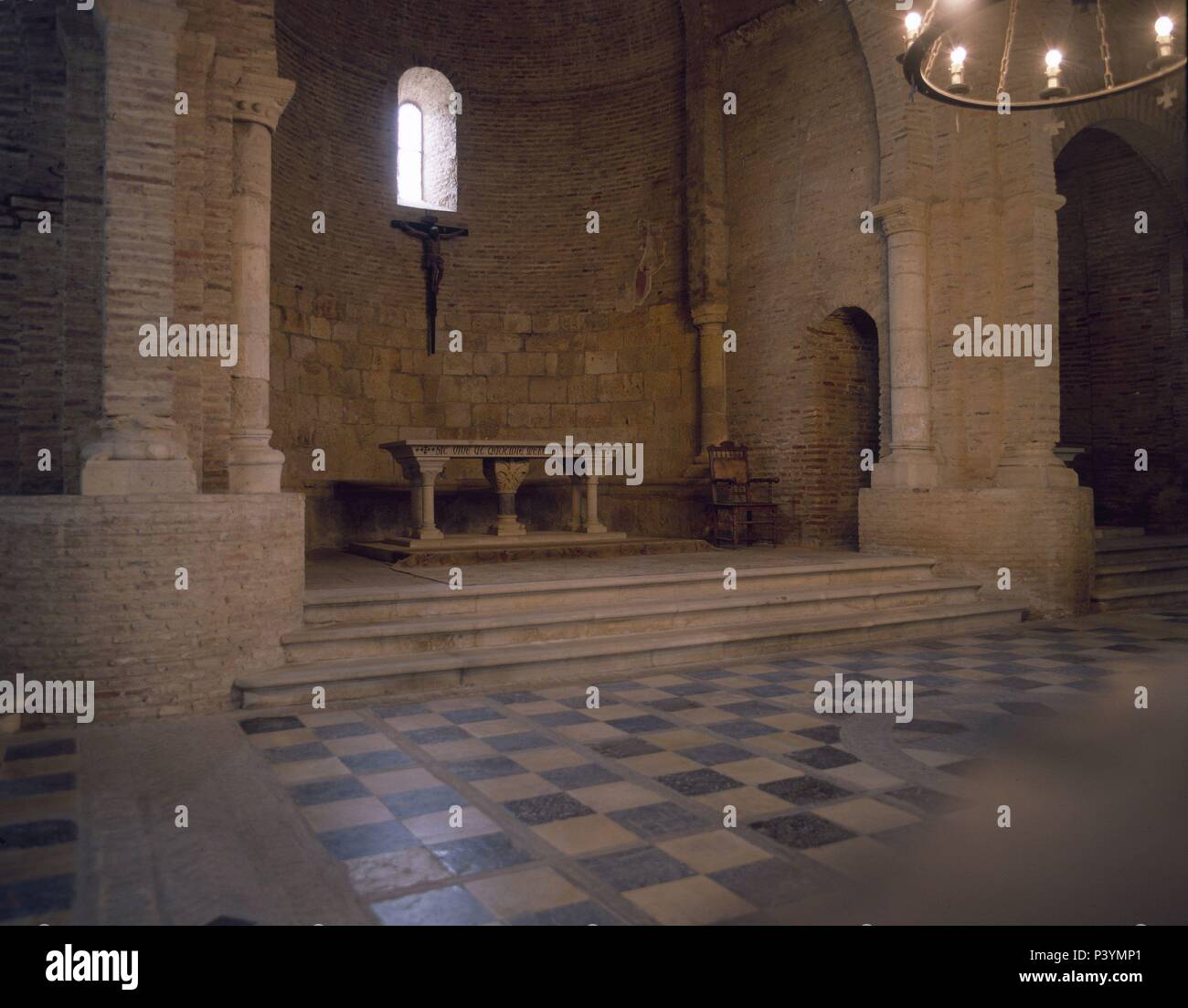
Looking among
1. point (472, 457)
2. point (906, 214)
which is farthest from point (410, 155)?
point (906, 214)

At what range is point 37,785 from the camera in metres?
3.88

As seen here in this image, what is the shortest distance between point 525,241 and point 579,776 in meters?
10.4

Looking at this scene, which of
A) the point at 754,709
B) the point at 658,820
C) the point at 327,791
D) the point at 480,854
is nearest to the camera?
the point at 480,854

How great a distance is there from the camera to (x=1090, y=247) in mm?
12500

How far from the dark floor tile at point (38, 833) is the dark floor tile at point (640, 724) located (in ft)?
8.36

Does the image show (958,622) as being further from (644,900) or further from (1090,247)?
(1090,247)

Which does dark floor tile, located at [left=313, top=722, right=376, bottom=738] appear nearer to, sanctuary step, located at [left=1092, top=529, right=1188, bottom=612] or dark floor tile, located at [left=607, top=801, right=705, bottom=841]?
dark floor tile, located at [left=607, top=801, right=705, bottom=841]

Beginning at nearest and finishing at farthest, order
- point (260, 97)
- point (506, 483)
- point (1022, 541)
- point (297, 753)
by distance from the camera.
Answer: point (297, 753) → point (260, 97) → point (1022, 541) → point (506, 483)

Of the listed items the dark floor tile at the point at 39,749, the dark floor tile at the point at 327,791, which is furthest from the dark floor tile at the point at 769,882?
the dark floor tile at the point at 39,749

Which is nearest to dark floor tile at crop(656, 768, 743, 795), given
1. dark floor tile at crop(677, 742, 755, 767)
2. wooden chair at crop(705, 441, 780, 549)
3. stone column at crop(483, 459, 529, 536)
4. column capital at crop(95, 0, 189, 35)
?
dark floor tile at crop(677, 742, 755, 767)

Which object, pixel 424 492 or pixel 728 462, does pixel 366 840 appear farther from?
pixel 728 462

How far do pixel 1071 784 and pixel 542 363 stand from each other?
10.2 meters

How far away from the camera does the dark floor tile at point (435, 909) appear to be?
261 centimetres

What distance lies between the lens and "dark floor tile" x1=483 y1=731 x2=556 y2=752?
445 cm
